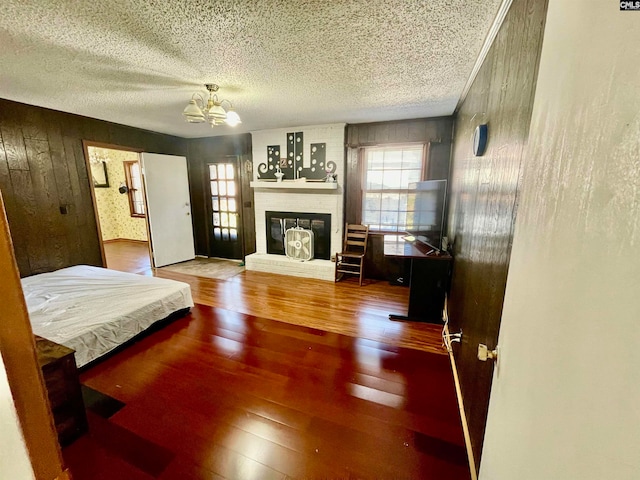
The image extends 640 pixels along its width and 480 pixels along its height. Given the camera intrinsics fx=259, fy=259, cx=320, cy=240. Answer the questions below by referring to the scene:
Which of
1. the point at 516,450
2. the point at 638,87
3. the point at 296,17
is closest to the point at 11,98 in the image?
the point at 296,17

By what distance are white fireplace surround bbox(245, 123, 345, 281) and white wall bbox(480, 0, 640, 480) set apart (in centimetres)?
329

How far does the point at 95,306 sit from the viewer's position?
7.38 feet

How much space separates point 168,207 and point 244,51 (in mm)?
3671

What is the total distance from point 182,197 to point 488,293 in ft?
16.6

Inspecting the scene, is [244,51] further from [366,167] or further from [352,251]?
[352,251]

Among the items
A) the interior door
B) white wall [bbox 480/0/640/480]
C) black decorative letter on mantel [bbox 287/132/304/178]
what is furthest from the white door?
white wall [bbox 480/0/640/480]

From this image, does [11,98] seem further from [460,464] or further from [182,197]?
[460,464]

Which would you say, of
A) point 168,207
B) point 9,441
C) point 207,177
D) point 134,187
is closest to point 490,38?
point 9,441

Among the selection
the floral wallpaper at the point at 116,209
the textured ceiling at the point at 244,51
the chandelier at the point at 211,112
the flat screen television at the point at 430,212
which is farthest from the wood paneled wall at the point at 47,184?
the flat screen television at the point at 430,212

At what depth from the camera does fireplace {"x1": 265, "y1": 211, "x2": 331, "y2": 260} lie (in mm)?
4191

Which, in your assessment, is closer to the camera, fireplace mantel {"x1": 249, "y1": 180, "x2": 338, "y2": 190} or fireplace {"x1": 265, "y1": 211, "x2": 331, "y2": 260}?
fireplace mantel {"x1": 249, "y1": 180, "x2": 338, "y2": 190}

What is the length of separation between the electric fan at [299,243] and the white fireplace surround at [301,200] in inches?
4.9

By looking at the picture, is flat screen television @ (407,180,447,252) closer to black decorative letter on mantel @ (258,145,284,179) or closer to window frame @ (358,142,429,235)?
window frame @ (358,142,429,235)

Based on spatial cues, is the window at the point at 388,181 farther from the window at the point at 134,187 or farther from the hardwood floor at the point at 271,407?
the window at the point at 134,187
